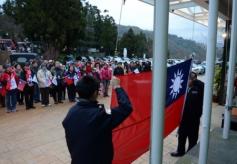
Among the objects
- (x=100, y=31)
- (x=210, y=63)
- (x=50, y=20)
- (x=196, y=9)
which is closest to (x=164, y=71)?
(x=210, y=63)

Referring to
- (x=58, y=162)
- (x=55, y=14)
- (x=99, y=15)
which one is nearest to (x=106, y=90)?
(x=58, y=162)

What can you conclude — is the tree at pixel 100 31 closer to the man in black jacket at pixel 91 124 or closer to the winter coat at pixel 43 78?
the winter coat at pixel 43 78

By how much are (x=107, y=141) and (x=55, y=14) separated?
33.7m

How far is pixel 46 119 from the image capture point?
10.0 metres

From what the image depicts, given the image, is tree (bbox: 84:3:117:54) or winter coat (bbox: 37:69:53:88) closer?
winter coat (bbox: 37:69:53:88)

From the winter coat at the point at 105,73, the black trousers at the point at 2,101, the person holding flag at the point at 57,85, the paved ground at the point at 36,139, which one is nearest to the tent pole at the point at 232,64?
the paved ground at the point at 36,139

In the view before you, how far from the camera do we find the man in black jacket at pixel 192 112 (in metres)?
5.75

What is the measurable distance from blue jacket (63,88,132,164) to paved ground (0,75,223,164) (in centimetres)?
362

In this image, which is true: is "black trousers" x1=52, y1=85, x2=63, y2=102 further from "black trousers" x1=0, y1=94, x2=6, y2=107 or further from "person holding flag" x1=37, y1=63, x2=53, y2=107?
"black trousers" x1=0, y1=94, x2=6, y2=107

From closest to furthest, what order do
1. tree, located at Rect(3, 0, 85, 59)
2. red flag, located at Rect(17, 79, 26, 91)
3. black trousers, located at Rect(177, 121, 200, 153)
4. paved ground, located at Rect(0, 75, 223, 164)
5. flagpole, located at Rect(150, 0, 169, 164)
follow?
flagpole, located at Rect(150, 0, 169, 164), black trousers, located at Rect(177, 121, 200, 153), paved ground, located at Rect(0, 75, 223, 164), red flag, located at Rect(17, 79, 26, 91), tree, located at Rect(3, 0, 85, 59)

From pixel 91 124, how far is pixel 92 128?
0.04m

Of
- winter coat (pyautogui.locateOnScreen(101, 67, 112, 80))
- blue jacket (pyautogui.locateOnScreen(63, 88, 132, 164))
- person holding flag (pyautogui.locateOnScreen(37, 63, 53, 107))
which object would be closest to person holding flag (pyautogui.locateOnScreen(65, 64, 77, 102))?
person holding flag (pyautogui.locateOnScreen(37, 63, 53, 107))

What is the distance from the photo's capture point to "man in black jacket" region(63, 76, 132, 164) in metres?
2.61

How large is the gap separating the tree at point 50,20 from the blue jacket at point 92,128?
3299 cm
